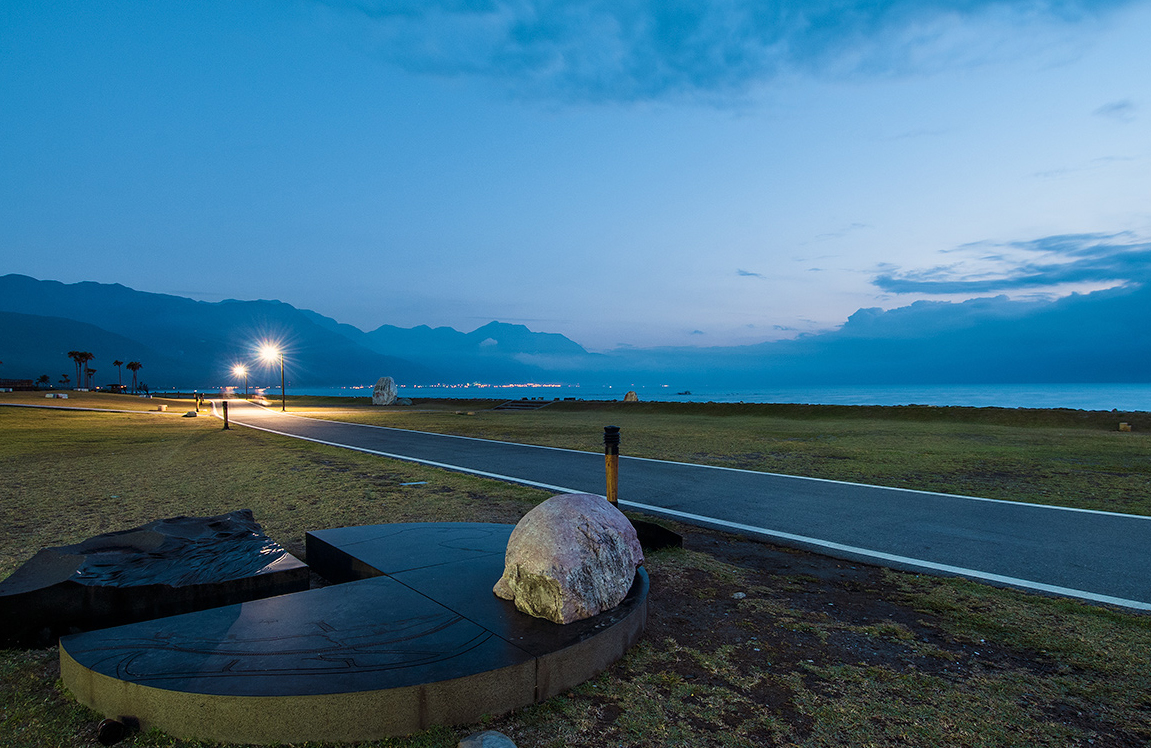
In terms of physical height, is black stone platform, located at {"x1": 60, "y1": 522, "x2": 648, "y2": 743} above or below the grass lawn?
above

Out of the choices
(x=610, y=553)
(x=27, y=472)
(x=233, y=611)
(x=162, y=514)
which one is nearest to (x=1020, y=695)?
(x=610, y=553)

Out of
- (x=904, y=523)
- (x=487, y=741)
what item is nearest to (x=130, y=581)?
(x=487, y=741)

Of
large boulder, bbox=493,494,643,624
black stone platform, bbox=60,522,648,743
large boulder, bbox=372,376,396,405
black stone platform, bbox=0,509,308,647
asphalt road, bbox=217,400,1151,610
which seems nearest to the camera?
black stone platform, bbox=60,522,648,743

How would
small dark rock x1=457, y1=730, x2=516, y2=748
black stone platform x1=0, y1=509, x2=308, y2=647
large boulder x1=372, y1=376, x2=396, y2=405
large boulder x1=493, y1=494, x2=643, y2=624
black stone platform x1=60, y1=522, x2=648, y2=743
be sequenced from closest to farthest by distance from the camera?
small dark rock x1=457, y1=730, x2=516, y2=748
black stone platform x1=60, y1=522, x2=648, y2=743
large boulder x1=493, y1=494, x2=643, y2=624
black stone platform x1=0, y1=509, x2=308, y2=647
large boulder x1=372, y1=376, x2=396, y2=405

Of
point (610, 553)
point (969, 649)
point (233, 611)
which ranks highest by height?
point (610, 553)

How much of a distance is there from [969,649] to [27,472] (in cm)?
1534

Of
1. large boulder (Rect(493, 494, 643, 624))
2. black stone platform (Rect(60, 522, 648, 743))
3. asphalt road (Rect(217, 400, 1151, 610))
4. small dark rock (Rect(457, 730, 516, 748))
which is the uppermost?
large boulder (Rect(493, 494, 643, 624))

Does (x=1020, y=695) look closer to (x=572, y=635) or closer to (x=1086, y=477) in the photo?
(x=572, y=635)

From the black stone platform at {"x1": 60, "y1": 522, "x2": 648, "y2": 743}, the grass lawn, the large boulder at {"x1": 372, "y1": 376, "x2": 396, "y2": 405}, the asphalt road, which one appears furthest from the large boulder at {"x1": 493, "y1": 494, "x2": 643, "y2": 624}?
the large boulder at {"x1": 372, "y1": 376, "x2": 396, "y2": 405}

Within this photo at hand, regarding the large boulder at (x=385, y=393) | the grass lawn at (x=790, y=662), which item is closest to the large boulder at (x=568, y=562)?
the grass lawn at (x=790, y=662)

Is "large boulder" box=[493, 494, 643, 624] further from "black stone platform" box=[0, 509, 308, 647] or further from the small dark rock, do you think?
"black stone platform" box=[0, 509, 308, 647]

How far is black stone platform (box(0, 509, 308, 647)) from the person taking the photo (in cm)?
376

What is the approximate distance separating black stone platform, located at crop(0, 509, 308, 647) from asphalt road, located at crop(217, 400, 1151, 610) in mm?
5073

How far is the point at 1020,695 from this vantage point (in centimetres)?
318
